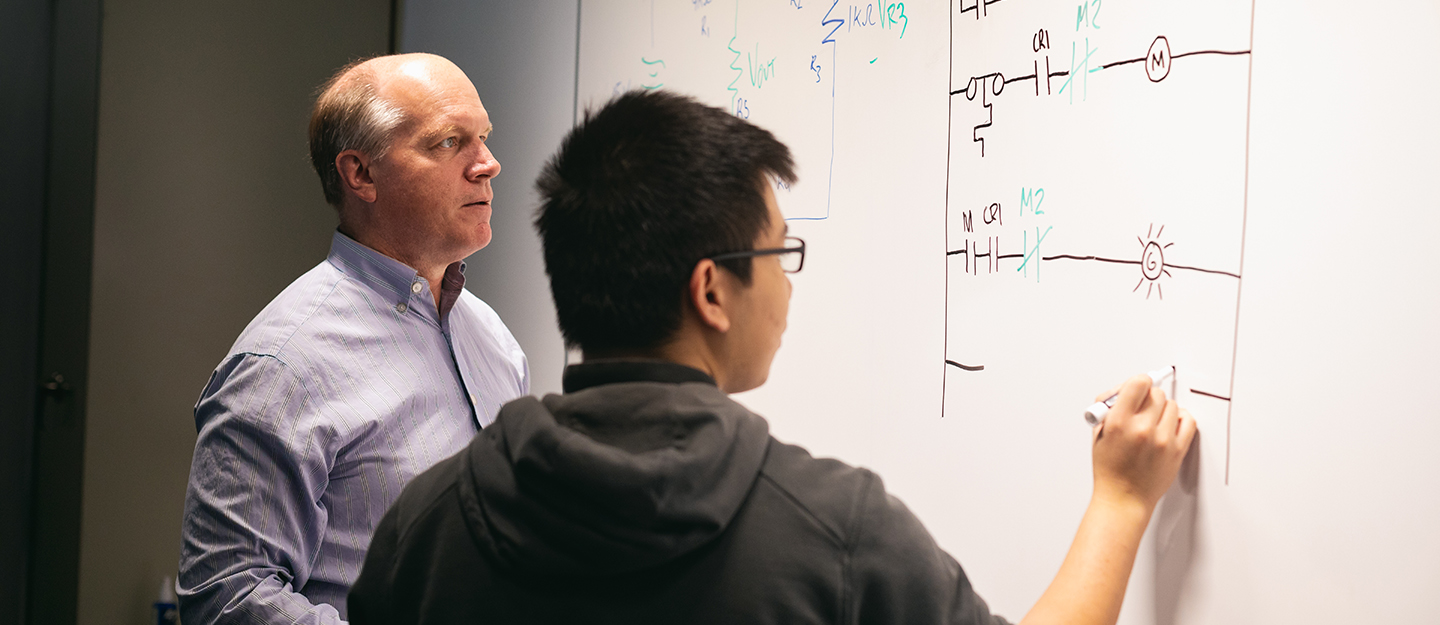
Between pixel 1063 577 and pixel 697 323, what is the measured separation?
383 mm

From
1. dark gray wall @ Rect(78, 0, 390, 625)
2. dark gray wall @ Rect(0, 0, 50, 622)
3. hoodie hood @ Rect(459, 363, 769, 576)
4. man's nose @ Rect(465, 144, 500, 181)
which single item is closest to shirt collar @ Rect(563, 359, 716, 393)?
hoodie hood @ Rect(459, 363, 769, 576)

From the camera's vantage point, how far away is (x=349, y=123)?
1201mm

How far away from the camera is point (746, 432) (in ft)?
2.03

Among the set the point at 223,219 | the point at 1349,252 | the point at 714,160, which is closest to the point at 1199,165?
the point at 1349,252

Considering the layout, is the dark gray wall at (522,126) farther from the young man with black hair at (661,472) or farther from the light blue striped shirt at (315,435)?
the young man with black hair at (661,472)

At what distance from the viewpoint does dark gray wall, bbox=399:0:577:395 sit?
6.48 feet

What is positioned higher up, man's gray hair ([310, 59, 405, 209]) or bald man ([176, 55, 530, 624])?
man's gray hair ([310, 59, 405, 209])

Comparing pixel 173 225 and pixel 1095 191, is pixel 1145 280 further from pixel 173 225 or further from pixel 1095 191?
pixel 173 225

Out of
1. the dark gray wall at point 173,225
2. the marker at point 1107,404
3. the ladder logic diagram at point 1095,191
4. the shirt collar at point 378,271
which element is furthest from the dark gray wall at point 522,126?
the marker at point 1107,404

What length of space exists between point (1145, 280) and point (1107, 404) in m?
0.13

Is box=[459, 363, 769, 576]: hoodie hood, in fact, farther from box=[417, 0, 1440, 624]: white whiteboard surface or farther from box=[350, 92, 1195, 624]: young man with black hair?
box=[417, 0, 1440, 624]: white whiteboard surface

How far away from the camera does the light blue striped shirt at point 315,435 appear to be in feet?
3.34

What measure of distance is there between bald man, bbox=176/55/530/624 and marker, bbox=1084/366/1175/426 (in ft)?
2.47

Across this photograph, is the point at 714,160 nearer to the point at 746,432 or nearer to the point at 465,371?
the point at 746,432
